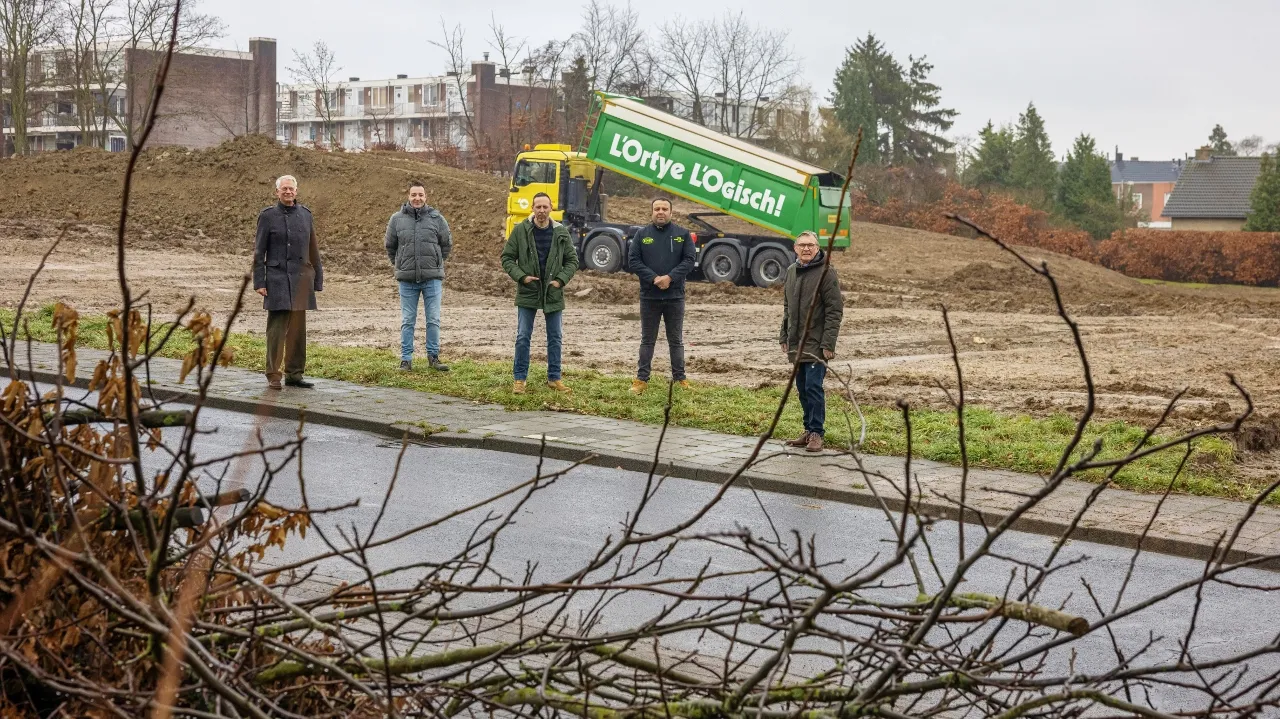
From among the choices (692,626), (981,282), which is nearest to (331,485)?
(692,626)

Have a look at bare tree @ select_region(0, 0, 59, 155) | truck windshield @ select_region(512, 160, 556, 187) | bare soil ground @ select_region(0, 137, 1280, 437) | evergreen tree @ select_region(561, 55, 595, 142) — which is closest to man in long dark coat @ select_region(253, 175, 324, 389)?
bare soil ground @ select_region(0, 137, 1280, 437)

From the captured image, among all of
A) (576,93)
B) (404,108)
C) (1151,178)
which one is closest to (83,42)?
(576,93)

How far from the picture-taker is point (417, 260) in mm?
15219

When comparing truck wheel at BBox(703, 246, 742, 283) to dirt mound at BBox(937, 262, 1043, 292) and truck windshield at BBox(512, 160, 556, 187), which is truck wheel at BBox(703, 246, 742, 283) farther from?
dirt mound at BBox(937, 262, 1043, 292)

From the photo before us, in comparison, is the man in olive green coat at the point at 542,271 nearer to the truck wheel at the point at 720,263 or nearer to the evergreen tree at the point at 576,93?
the truck wheel at the point at 720,263

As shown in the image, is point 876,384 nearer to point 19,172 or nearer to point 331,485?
point 331,485

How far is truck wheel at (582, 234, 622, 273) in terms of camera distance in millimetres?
32594

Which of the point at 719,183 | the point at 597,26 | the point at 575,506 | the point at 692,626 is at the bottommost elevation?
the point at 575,506

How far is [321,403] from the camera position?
13125 millimetres

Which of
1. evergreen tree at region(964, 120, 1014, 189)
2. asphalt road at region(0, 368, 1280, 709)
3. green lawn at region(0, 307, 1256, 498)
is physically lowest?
asphalt road at region(0, 368, 1280, 709)

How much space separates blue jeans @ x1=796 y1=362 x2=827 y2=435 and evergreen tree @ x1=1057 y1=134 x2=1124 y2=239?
166 ft

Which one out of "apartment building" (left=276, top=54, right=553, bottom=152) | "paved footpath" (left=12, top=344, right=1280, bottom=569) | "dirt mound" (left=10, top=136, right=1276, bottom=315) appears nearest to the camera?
"paved footpath" (left=12, top=344, right=1280, bottom=569)

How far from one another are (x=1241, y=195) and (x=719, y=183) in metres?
54.2

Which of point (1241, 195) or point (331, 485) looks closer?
point (331, 485)
